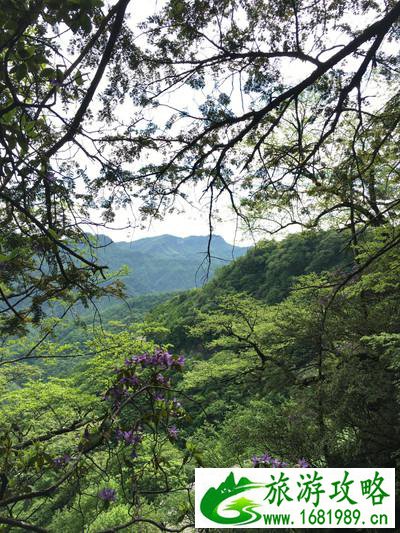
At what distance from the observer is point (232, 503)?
141 inches

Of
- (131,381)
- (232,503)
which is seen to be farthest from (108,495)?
(232,503)

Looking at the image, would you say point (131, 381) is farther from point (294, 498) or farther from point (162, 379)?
point (294, 498)

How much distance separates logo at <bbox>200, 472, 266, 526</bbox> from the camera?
136 inches

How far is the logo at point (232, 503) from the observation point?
136 inches

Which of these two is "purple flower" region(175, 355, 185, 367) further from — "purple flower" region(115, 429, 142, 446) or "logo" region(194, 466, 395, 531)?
"logo" region(194, 466, 395, 531)

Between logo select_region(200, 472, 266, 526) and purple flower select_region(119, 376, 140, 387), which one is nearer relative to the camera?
purple flower select_region(119, 376, 140, 387)

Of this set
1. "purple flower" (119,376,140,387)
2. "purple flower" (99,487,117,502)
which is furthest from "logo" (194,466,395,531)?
"purple flower" (119,376,140,387)

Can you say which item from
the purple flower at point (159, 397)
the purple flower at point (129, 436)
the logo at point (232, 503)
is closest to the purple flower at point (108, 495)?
the purple flower at point (129, 436)

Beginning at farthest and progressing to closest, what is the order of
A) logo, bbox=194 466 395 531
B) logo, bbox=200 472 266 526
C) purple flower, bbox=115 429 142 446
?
logo, bbox=194 466 395 531, logo, bbox=200 472 266 526, purple flower, bbox=115 429 142 446

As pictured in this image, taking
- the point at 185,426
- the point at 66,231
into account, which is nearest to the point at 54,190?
the point at 66,231

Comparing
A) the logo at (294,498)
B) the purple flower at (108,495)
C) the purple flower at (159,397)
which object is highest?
the purple flower at (159,397)

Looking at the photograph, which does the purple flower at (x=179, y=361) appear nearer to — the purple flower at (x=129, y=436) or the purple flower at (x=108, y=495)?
the purple flower at (x=129, y=436)

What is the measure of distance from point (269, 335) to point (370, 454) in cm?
280

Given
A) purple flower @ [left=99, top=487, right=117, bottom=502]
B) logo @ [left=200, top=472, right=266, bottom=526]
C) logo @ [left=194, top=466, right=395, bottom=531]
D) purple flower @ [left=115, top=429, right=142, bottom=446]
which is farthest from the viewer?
logo @ [left=194, top=466, right=395, bottom=531]
